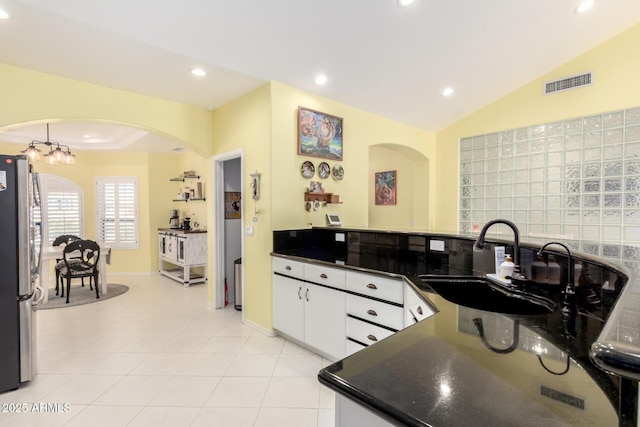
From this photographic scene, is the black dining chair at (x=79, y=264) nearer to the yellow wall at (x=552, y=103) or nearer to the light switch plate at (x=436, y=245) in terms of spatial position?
the light switch plate at (x=436, y=245)

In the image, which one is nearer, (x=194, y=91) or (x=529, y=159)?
(x=194, y=91)

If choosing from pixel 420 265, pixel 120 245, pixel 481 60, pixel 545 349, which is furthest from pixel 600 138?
pixel 120 245

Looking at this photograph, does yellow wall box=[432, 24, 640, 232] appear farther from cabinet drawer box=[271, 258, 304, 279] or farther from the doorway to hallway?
the doorway to hallway

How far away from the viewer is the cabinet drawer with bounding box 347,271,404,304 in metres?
2.09

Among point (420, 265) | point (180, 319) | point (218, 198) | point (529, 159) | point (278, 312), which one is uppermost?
point (529, 159)

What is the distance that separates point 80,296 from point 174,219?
2.21 meters

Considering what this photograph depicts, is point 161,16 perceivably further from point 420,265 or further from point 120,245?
point 120,245

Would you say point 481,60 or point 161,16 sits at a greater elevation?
point 481,60

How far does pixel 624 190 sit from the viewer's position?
3.37 m

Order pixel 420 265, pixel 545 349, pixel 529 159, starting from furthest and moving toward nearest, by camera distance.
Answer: pixel 529 159 < pixel 420 265 < pixel 545 349

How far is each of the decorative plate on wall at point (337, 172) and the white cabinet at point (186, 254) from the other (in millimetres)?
3112

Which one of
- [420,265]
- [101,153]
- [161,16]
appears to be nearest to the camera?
[161,16]

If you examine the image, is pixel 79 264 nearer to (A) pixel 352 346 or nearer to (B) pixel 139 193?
(B) pixel 139 193

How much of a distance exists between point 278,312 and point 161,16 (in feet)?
9.02
